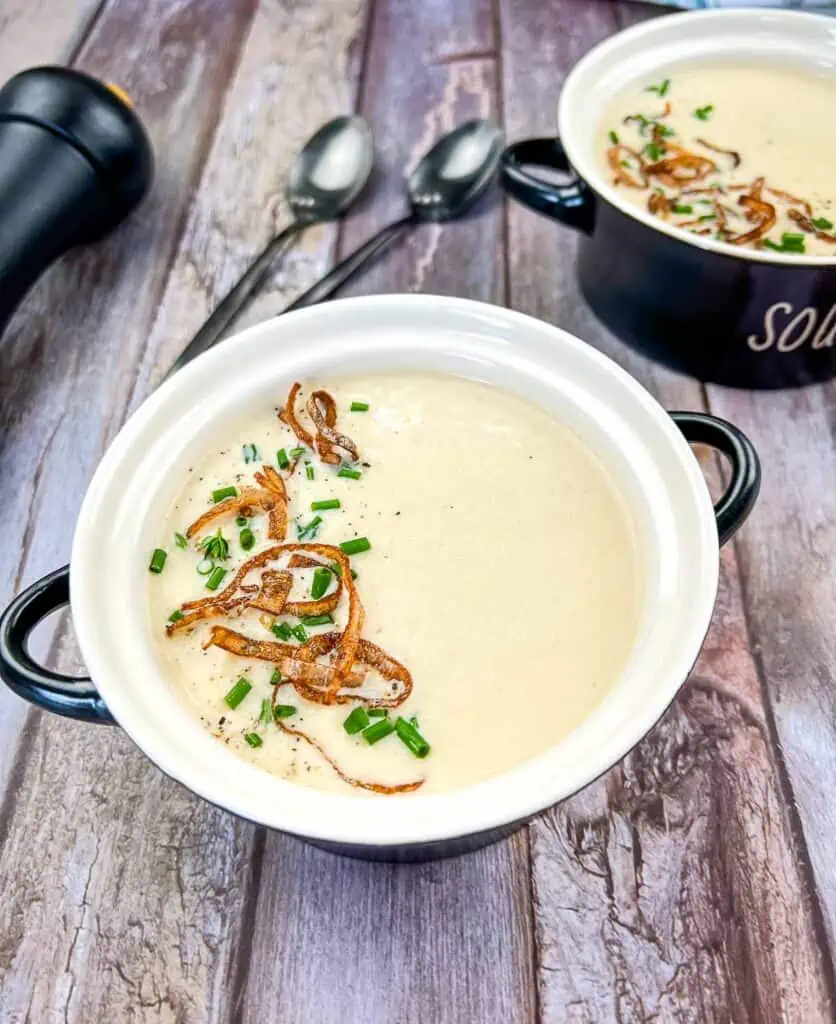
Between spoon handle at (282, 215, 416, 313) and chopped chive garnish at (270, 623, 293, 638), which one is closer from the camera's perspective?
chopped chive garnish at (270, 623, 293, 638)

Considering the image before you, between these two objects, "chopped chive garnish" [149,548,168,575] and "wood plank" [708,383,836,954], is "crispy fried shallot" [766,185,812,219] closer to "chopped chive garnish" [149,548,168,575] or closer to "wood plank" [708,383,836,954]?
"wood plank" [708,383,836,954]

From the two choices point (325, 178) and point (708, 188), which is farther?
point (325, 178)

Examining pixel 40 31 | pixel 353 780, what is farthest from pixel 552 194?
pixel 40 31

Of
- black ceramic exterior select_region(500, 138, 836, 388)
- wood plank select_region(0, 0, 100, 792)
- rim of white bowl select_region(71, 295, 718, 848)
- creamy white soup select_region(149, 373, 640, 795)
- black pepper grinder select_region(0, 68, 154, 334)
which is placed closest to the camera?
rim of white bowl select_region(71, 295, 718, 848)

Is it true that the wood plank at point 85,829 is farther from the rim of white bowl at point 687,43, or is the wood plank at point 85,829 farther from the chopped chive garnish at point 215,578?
the rim of white bowl at point 687,43

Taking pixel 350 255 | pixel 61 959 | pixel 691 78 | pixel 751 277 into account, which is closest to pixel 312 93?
pixel 350 255

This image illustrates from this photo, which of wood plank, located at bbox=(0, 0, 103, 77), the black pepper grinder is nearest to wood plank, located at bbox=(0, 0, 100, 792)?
wood plank, located at bbox=(0, 0, 103, 77)

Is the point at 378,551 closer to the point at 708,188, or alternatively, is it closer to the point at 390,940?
the point at 390,940
